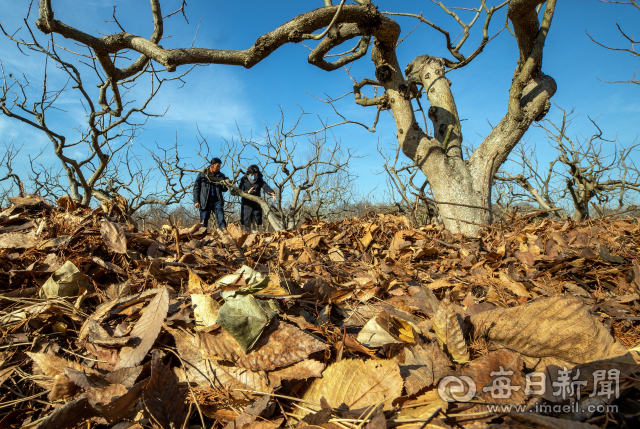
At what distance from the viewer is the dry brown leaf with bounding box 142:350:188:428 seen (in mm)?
916

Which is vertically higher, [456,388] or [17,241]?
[17,241]

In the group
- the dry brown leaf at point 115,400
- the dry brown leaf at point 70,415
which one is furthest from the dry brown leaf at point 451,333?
the dry brown leaf at point 70,415

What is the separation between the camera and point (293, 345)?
1.11 meters

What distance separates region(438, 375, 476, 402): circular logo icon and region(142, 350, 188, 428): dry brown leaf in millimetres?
755

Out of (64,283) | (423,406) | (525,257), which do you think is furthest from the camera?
(525,257)

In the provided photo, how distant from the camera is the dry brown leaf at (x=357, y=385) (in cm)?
95

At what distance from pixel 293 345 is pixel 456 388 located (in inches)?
20.3

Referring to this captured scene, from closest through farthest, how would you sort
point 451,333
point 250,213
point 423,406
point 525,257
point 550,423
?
point 550,423 → point 423,406 → point 451,333 → point 525,257 → point 250,213

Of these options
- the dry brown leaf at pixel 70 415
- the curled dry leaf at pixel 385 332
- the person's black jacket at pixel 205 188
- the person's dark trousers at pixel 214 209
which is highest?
the person's black jacket at pixel 205 188

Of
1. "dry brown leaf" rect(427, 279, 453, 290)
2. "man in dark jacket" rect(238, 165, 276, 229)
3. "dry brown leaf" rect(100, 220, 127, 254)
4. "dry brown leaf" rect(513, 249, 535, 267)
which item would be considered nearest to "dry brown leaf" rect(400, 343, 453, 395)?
"dry brown leaf" rect(427, 279, 453, 290)

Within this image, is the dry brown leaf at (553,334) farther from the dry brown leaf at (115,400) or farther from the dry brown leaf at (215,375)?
the dry brown leaf at (115,400)

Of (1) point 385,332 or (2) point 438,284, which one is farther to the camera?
(2) point 438,284

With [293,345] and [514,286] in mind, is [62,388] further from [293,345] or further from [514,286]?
[514,286]

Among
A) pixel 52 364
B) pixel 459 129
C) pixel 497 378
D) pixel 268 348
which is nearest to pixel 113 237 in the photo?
pixel 52 364
